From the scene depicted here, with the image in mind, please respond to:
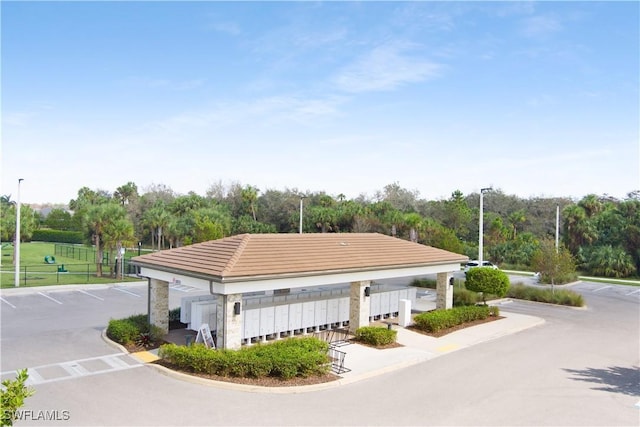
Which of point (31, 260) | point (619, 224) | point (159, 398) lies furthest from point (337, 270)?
point (31, 260)

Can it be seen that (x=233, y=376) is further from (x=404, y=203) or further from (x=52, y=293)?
(x=404, y=203)

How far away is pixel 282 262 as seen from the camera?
16.3 meters

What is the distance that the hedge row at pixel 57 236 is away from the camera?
69.4 m

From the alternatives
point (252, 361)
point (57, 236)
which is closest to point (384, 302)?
point (252, 361)

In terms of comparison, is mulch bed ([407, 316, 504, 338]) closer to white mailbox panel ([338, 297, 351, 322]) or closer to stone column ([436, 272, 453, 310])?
stone column ([436, 272, 453, 310])

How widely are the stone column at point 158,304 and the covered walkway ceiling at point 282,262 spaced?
1.28 feet

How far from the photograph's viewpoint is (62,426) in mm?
9977

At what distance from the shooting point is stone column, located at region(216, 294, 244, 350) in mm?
14320

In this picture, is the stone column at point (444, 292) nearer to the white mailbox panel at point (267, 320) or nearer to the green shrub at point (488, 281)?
the green shrub at point (488, 281)

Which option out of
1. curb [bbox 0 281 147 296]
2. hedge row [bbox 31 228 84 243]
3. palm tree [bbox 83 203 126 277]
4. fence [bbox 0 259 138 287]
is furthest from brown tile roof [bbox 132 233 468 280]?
hedge row [bbox 31 228 84 243]

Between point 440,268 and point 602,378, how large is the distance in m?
8.52

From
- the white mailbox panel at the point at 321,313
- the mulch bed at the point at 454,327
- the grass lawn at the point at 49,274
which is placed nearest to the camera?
the white mailbox panel at the point at 321,313


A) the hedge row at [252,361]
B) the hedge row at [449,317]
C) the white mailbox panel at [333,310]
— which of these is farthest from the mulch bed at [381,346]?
the hedge row at [252,361]

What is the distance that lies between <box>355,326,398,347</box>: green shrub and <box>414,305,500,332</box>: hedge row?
92.6 inches
